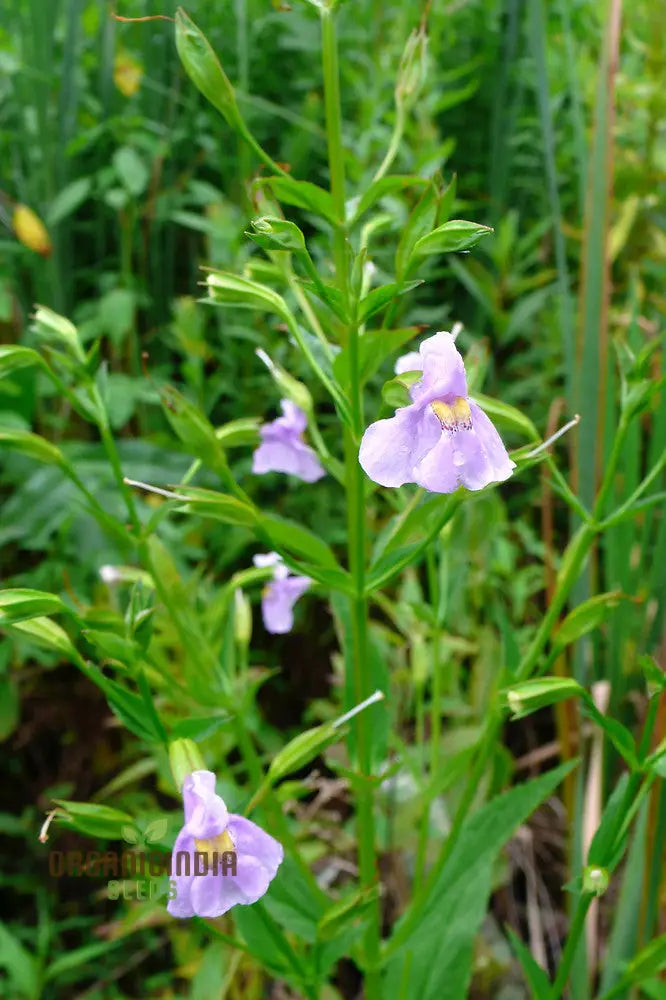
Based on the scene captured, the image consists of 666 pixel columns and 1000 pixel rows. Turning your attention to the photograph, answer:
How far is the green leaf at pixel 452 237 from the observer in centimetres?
58

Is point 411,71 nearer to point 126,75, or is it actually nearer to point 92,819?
point 92,819

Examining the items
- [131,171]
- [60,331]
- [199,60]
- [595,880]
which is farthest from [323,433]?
[595,880]

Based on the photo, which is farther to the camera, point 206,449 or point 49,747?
point 49,747

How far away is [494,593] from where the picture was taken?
51.6 inches

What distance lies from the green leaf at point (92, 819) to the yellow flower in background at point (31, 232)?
3.10 feet

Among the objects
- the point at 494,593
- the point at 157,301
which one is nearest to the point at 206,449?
the point at 494,593

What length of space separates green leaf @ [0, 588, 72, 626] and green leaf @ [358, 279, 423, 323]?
0.29 m

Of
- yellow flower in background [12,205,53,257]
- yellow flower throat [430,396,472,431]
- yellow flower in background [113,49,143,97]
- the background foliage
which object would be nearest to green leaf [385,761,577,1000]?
the background foliage

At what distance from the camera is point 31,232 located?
4.51 ft

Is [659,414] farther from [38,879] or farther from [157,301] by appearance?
[38,879]

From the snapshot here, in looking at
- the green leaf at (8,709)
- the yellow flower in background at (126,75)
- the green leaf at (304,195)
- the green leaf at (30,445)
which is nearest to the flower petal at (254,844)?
the green leaf at (30,445)

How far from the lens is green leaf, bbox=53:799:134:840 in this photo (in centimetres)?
67

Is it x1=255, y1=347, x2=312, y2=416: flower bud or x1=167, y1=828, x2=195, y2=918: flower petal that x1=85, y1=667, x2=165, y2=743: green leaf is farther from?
x1=255, y1=347, x2=312, y2=416: flower bud

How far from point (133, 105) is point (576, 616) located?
1386mm
